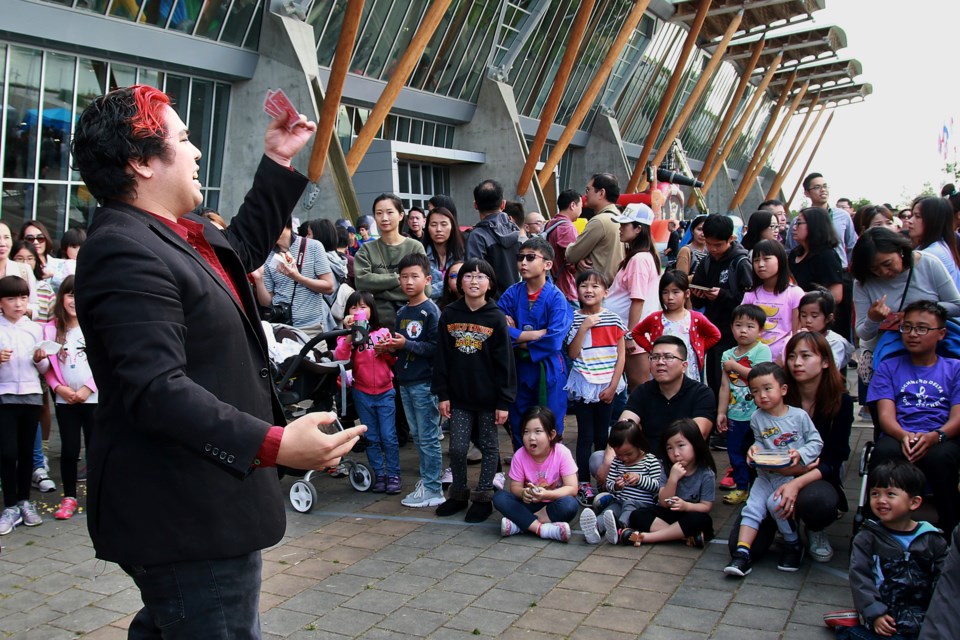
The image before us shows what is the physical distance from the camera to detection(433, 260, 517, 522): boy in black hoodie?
20.1ft

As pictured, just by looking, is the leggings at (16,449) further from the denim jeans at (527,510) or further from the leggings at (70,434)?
the denim jeans at (527,510)

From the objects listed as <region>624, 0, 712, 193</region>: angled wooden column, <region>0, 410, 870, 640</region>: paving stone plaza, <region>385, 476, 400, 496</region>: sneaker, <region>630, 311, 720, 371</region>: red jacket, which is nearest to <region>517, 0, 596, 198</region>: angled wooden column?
<region>624, 0, 712, 193</region>: angled wooden column

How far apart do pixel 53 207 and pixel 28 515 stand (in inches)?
427

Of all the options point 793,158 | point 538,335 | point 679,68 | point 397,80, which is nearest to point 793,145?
point 793,158

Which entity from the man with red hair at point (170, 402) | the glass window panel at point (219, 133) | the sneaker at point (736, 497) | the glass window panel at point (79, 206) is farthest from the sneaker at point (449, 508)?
the glass window panel at point (219, 133)

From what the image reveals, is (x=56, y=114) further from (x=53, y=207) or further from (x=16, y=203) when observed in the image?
(x=16, y=203)

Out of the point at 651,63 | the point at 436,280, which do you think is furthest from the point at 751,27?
the point at 436,280

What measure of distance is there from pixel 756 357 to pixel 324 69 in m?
16.8

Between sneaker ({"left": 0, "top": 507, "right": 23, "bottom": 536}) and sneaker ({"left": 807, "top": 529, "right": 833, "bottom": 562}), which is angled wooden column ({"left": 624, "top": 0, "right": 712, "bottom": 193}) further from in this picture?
sneaker ({"left": 0, "top": 507, "right": 23, "bottom": 536})

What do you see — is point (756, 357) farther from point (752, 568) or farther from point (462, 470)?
point (462, 470)

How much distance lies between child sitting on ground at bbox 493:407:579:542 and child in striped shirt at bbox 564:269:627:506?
750 millimetres

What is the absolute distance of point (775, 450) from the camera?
510 cm

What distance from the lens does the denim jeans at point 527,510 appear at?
18.3ft

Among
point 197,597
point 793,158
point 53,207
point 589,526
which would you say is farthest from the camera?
point 793,158
